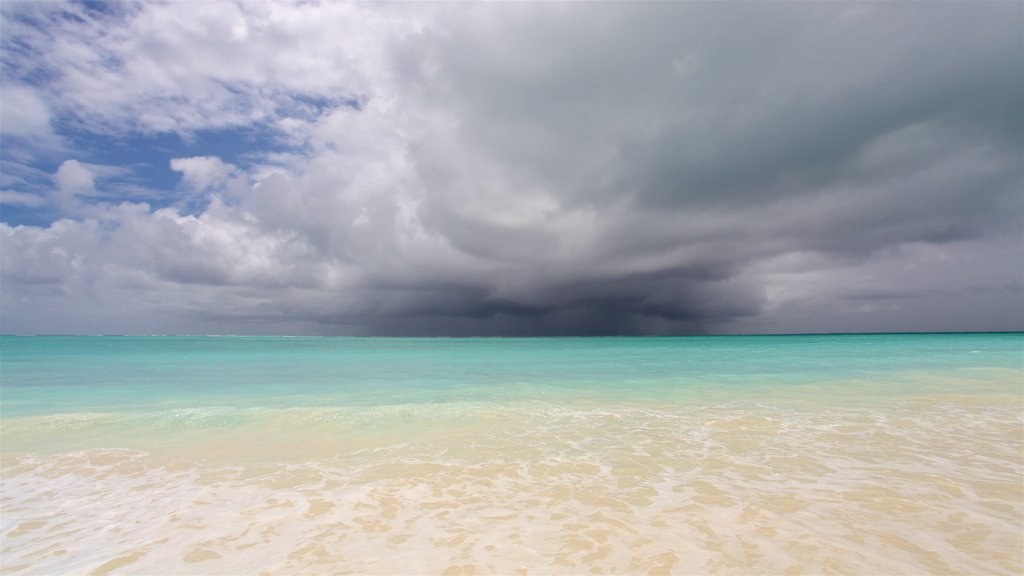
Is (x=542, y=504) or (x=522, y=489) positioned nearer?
(x=542, y=504)

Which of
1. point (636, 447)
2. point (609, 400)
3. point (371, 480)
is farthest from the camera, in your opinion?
point (609, 400)

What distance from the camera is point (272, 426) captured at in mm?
11992

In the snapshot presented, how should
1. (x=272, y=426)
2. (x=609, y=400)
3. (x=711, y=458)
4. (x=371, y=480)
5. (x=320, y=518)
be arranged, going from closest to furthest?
(x=320, y=518), (x=371, y=480), (x=711, y=458), (x=272, y=426), (x=609, y=400)

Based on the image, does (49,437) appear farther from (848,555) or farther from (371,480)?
(848,555)

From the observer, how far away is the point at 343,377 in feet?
87.5

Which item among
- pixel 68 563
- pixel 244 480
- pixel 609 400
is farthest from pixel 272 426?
pixel 609 400

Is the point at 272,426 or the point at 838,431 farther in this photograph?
the point at 272,426

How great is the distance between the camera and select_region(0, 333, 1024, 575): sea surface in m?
4.80

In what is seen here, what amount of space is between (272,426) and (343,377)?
598 inches

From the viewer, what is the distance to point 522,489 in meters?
6.78

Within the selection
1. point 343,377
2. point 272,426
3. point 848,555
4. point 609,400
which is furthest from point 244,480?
point 343,377

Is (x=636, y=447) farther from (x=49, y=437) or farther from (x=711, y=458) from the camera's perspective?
(x=49, y=437)

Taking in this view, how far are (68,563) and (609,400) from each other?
13.6m

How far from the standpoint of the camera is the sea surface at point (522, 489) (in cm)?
480
